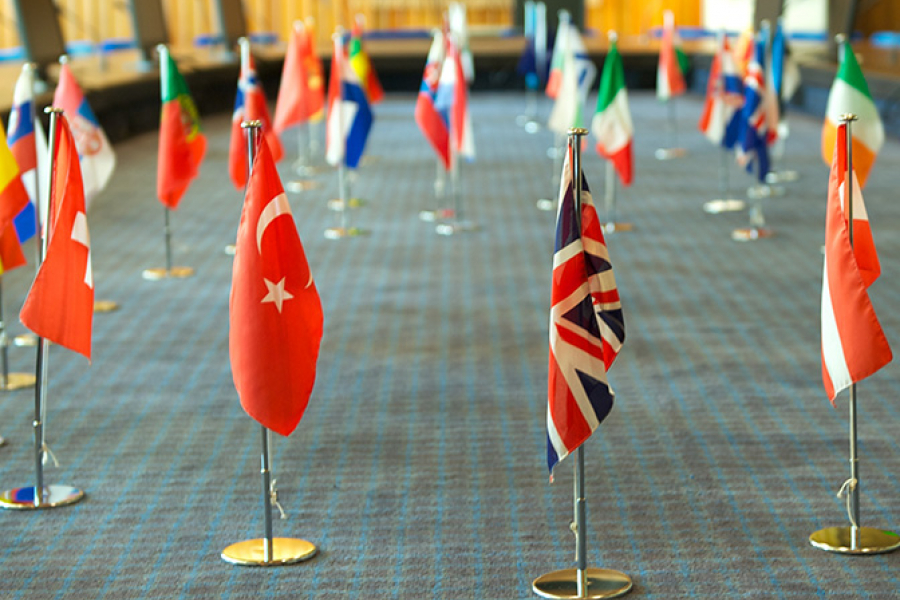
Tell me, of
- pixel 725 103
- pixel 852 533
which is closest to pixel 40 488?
pixel 852 533

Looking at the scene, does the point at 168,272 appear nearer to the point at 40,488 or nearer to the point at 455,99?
the point at 455,99

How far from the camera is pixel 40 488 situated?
404 cm

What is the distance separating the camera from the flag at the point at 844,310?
3.40 meters

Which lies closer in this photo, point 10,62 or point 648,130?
point 648,130

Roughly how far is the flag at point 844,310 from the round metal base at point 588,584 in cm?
76

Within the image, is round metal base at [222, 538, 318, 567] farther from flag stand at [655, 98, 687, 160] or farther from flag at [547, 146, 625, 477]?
flag stand at [655, 98, 687, 160]

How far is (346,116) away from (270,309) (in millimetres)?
5621

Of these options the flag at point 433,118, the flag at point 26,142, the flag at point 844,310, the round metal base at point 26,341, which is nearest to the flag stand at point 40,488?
the flag at point 26,142

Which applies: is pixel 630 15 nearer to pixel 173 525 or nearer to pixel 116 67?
pixel 116 67

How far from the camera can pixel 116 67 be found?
16.3m

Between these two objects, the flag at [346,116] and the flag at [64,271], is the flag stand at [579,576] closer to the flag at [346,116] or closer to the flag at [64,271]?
the flag at [64,271]

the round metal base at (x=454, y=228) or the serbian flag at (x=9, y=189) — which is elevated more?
the serbian flag at (x=9, y=189)

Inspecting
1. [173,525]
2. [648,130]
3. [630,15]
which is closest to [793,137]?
[648,130]

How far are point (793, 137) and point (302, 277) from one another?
1172cm
